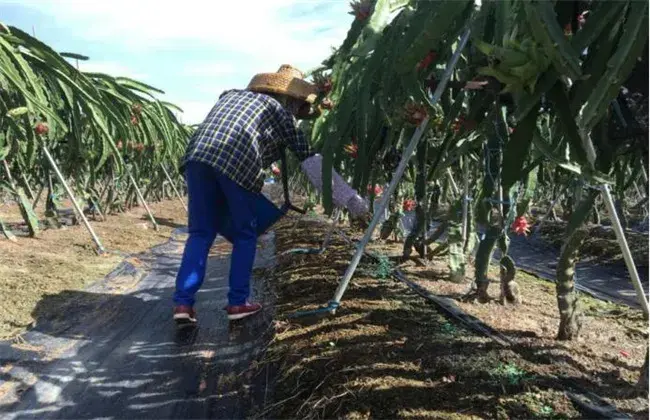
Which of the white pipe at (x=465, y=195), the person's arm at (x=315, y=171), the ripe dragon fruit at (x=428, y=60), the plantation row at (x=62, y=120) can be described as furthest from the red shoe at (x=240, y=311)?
the ripe dragon fruit at (x=428, y=60)

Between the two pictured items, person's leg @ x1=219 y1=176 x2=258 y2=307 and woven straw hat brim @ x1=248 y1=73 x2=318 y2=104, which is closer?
person's leg @ x1=219 y1=176 x2=258 y2=307

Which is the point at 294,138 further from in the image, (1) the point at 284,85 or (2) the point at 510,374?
(2) the point at 510,374

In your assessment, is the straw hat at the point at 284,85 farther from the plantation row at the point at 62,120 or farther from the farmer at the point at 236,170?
the plantation row at the point at 62,120

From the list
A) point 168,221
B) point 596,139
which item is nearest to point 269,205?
point 596,139

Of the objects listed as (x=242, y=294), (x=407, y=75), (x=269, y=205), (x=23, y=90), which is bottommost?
(x=242, y=294)

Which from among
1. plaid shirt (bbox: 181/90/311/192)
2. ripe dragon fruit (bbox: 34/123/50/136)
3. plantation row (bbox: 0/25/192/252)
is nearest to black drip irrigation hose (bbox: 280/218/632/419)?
plaid shirt (bbox: 181/90/311/192)

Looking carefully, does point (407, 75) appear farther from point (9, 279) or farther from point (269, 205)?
point (9, 279)

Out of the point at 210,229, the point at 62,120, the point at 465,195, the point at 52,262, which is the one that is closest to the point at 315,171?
the point at 210,229

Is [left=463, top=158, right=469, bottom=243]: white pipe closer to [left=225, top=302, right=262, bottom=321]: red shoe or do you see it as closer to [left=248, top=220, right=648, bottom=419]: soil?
[left=248, top=220, right=648, bottom=419]: soil

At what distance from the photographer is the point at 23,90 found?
2281mm

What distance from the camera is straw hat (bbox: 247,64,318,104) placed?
9.52 feet

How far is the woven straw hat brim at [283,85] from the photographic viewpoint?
9.52 ft

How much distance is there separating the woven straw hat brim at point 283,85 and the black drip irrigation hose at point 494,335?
3.91ft

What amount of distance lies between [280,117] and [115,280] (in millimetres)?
1889
